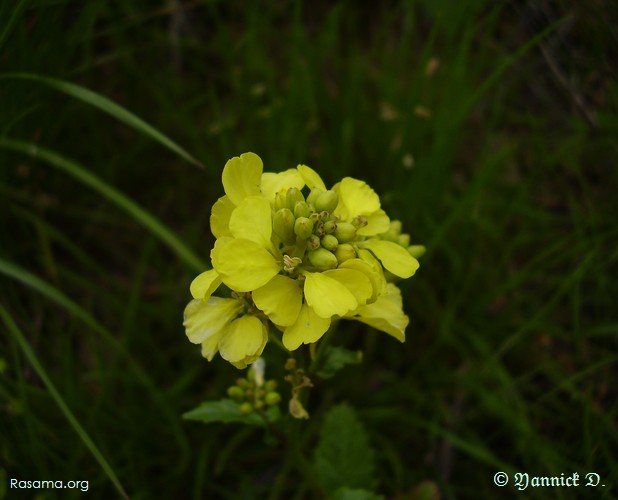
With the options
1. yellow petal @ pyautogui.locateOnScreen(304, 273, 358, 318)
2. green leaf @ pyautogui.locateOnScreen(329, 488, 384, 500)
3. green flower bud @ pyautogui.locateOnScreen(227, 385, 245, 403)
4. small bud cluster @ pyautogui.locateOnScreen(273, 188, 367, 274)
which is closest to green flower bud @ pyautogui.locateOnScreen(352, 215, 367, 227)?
A: small bud cluster @ pyautogui.locateOnScreen(273, 188, 367, 274)

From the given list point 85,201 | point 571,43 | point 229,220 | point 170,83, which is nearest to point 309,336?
point 229,220

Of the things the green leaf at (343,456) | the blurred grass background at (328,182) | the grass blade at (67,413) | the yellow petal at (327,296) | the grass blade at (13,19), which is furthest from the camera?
the blurred grass background at (328,182)

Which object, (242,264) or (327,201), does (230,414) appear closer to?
(242,264)

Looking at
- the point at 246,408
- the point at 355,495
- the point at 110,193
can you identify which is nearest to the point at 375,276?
the point at 246,408

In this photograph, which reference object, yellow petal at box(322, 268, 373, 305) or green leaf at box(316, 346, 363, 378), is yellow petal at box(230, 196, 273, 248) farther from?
green leaf at box(316, 346, 363, 378)

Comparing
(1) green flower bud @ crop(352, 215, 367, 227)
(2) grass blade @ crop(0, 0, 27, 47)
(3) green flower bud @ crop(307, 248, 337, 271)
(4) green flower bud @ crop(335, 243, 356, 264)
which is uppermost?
(2) grass blade @ crop(0, 0, 27, 47)

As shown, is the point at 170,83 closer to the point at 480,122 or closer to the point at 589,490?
the point at 480,122

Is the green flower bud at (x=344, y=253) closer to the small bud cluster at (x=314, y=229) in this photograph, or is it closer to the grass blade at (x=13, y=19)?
the small bud cluster at (x=314, y=229)

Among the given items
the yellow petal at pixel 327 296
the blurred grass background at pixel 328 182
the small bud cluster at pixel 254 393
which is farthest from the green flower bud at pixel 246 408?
the blurred grass background at pixel 328 182
